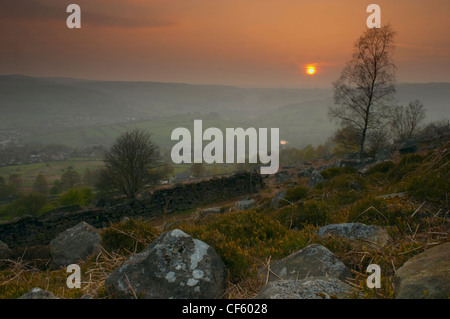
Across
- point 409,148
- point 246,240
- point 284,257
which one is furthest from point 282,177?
point 284,257

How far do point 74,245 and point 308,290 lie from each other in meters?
7.51

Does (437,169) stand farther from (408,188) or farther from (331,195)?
(331,195)

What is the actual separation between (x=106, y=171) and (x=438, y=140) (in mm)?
28663

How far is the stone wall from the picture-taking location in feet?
55.5

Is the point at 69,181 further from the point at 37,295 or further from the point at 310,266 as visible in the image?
the point at 310,266

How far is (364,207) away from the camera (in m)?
6.44

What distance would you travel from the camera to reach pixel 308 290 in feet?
9.12

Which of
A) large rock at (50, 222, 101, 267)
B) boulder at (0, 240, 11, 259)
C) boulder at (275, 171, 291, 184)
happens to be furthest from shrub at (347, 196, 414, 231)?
boulder at (275, 171, 291, 184)

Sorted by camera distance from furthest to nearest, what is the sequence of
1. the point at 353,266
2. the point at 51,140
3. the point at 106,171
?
the point at 51,140 → the point at 106,171 → the point at 353,266

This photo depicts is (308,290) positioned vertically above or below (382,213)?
below

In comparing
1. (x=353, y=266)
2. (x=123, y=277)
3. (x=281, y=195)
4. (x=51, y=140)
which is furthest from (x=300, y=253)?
(x=51, y=140)

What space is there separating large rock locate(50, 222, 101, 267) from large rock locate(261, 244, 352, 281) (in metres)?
5.69

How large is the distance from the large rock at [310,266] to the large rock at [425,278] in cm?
69

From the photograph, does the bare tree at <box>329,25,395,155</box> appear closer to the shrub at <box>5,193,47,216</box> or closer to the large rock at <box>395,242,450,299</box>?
the large rock at <box>395,242,450,299</box>
